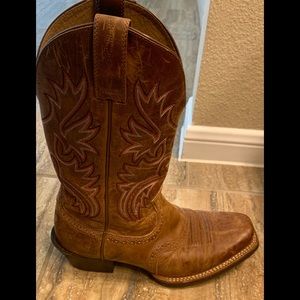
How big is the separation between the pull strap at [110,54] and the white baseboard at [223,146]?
68 centimetres

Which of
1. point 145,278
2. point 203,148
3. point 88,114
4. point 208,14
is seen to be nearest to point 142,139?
point 88,114

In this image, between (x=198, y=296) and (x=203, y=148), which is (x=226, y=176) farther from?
(x=198, y=296)

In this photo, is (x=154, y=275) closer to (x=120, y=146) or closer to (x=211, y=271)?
(x=211, y=271)

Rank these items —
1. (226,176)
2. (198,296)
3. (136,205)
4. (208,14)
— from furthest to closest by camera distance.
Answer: (226,176) → (208,14) → (198,296) → (136,205)

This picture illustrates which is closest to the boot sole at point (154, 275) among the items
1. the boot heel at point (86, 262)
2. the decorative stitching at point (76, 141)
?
the boot heel at point (86, 262)

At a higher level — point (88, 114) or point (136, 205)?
point (88, 114)

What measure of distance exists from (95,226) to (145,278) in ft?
0.63

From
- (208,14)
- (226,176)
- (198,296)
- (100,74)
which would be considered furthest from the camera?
(226,176)

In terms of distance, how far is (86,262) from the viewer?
3.12ft

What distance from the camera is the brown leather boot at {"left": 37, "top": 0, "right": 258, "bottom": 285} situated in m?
0.64

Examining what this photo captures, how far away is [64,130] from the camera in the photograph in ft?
2.41

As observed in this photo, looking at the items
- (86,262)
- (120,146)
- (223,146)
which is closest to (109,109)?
(120,146)

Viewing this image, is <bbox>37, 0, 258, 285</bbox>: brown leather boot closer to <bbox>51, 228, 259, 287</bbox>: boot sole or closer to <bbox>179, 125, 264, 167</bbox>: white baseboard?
<bbox>51, 228, 259, 287</bbox>: boot sole

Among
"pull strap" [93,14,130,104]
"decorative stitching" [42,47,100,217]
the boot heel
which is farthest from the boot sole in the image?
"pull strap" [93,14,130,104]
